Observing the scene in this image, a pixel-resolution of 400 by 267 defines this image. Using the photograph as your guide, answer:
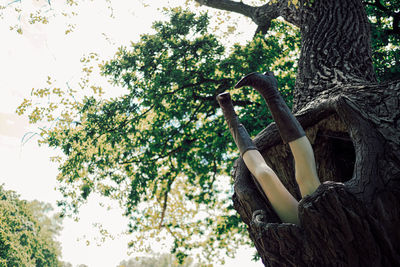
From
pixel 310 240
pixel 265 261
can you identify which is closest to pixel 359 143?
pixel 310 240

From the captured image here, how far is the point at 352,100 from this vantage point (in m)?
2.77

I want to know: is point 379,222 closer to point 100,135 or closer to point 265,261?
point 265,261

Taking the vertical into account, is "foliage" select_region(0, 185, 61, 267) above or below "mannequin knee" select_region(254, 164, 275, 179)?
above

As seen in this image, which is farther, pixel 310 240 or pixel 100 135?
pixel 100 135

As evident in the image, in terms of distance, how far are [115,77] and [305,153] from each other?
28.0 ft

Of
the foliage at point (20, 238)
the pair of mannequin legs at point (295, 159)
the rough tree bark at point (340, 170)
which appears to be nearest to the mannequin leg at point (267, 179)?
the pair of mannequin legs at point (295, 159)

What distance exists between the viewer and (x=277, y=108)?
2.67m

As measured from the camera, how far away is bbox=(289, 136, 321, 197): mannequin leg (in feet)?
8.39

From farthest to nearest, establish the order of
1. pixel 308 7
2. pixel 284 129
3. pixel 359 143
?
1. pixel 308 7
2. pixel 284 129
3. pixel 359 143

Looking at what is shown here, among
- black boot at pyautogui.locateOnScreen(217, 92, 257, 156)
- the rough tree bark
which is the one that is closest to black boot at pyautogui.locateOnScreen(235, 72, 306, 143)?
black boot at pyautogui.locateOnScreen(217, 92, 257, 156)

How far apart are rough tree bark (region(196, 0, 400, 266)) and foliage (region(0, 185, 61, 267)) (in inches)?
934

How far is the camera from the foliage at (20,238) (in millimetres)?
22047

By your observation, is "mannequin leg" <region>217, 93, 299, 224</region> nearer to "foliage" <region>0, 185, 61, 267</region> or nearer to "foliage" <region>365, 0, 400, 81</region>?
"foliage" <region>365, 0, 400, 81</region>

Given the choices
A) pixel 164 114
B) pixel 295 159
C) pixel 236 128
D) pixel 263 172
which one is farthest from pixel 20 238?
pixel 295 159
